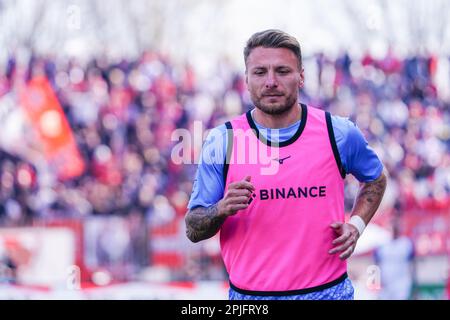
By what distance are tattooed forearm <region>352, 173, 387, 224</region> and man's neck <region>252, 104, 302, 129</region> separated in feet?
1.82

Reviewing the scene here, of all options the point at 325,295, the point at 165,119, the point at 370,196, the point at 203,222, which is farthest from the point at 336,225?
the point at 165,119

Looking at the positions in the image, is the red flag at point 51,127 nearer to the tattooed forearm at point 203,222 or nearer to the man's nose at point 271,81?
the tattooed forearm at point 203,222

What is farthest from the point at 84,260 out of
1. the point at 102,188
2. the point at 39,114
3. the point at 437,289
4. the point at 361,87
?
the point at 361,87

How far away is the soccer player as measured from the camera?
407 cm

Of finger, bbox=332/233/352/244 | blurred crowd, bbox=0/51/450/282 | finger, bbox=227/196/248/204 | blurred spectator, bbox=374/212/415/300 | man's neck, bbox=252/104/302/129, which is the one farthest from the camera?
blurred crowd, bbox=0/51/450/282

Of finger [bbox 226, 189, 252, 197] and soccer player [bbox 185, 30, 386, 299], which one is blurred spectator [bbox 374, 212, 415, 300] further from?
finger [bbox 226, 189, 252, 197]

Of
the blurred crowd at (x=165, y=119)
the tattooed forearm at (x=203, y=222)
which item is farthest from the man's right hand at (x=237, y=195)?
the blurred crowd at (x=165, y=119)

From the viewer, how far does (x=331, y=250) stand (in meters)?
4.04

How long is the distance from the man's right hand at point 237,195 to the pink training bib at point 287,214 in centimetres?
20

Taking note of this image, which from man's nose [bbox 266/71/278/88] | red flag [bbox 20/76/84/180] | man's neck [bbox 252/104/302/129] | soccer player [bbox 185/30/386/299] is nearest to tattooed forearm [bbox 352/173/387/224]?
soccer player [bbox 185/30/386/299]

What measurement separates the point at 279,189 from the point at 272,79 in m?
0.51

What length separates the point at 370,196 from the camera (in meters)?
4.48

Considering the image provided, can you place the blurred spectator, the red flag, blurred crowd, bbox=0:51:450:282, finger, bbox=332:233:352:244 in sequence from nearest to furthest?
1. finger, bbox=332:233:352:244
2. the blurred spectator
3. blurred crowd, bbox=0:51:450:282
4. the red flag
